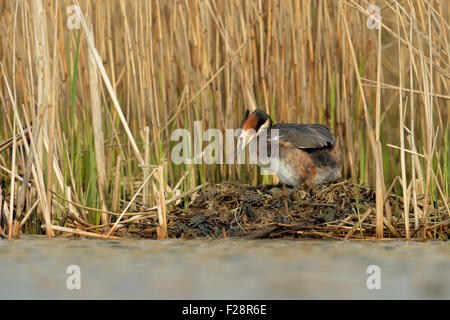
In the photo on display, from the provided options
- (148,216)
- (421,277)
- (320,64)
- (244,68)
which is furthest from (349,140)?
(421,277)

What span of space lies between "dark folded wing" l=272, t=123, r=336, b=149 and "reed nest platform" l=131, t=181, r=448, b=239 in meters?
0.35

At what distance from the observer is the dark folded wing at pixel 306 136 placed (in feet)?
17.8

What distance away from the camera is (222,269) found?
3.71 metres

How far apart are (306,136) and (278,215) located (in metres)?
0.77

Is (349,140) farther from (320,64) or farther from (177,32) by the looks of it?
(177,32)

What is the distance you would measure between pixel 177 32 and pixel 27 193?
197cm

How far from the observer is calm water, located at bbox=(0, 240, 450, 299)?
3264 millimetres

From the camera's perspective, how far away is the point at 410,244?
4383 millimetres
